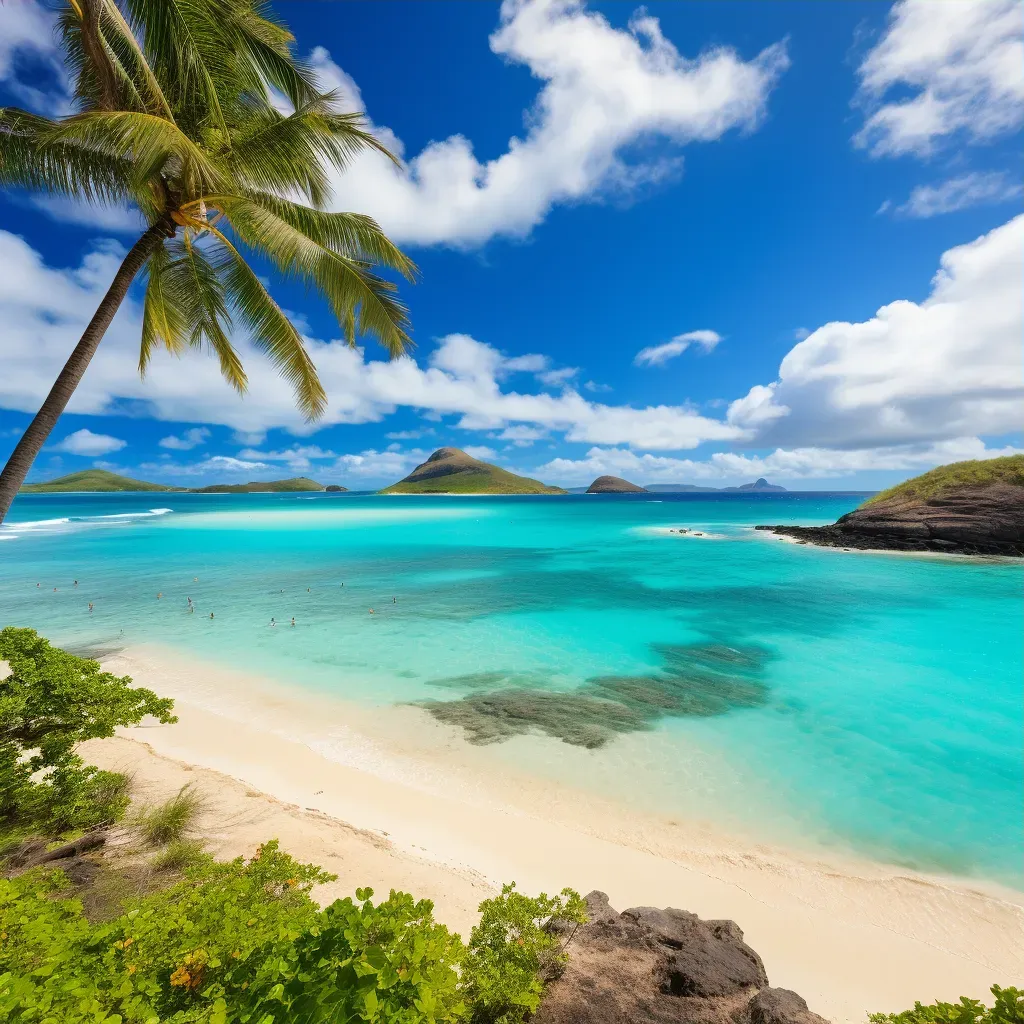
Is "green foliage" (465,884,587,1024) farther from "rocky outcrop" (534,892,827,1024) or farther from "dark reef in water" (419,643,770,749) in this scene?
"dark reef in water" (419,643,770,749)

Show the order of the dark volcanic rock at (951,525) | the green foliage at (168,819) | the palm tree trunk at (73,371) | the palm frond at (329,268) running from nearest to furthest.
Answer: the green foliage at (168,819)
the palm tree trunk at (73,371)
the palm frond at (329,268)
the dark volcanic rock at (951,525)

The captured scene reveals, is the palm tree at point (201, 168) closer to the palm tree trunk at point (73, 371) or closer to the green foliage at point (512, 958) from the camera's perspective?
the palm tree trunk at point (73, 371)

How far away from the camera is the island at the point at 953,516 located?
3472 cm

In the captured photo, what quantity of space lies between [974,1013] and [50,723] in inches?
298

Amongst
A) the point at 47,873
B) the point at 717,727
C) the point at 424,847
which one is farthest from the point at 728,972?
the point at 717,727

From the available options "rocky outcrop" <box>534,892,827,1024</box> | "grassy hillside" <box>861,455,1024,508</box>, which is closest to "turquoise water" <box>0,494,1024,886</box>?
"rocky outcrop" <box>534,892,827,1024</box>

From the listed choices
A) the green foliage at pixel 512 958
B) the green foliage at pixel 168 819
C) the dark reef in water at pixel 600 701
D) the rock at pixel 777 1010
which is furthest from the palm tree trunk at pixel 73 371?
the rock at pixel 777 1010

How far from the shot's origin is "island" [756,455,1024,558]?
34719mm

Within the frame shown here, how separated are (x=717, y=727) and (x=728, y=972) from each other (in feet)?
23.1

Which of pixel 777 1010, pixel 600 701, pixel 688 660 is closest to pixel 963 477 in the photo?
pixel 688 660

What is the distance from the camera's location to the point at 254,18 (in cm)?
812

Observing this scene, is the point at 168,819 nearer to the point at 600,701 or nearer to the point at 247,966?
the point at 247,966

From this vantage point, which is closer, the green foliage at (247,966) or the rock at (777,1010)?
the green foliage at (247,966)

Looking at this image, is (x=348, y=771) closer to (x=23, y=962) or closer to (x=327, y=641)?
(x=23, y=962)
